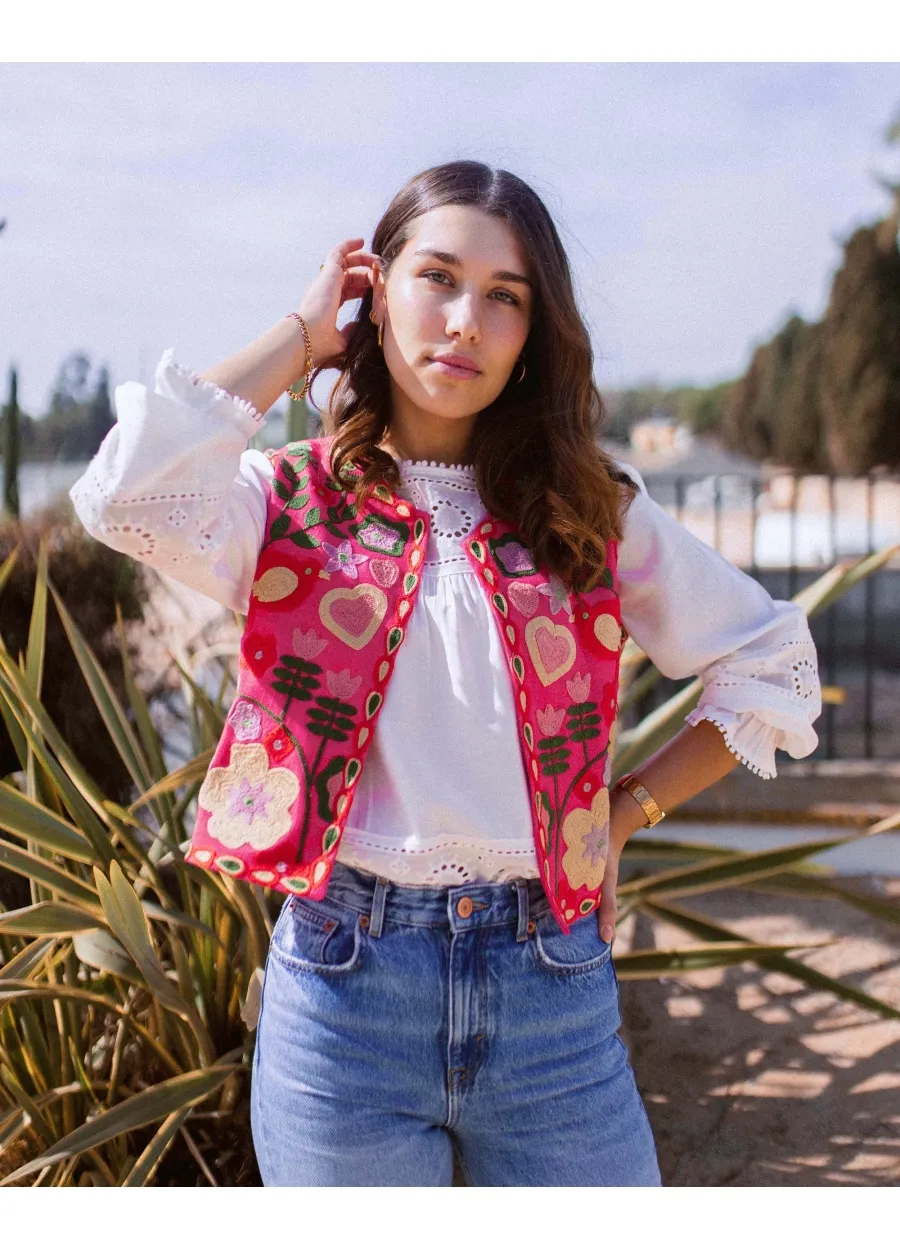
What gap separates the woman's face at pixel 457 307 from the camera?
4.45 ft

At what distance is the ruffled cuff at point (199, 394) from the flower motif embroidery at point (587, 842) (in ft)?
1.93

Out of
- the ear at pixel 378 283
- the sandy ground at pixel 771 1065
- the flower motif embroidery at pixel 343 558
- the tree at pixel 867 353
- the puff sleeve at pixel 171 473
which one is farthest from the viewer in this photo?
the tree at pixel 867 353

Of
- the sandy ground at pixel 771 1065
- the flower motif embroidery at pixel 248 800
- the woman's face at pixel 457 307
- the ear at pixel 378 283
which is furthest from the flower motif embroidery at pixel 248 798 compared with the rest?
the sandy ground at pixel 771 1065

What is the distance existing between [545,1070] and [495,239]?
965 mm

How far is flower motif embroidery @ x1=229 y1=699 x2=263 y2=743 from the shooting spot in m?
1.32

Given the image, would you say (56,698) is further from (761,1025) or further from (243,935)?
(761,1025)

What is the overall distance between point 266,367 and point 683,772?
781 mm

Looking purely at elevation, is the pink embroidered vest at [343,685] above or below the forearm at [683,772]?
above

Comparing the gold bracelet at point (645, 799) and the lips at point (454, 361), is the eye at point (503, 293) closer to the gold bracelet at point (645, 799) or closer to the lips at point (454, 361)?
the lips at point (454, 361)

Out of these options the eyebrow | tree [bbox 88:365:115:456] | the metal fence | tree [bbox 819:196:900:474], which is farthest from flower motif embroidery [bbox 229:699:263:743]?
tree [bbox 819:196:900:474]

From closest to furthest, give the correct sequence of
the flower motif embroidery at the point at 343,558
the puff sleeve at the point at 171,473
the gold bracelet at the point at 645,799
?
the puff sleeve at the point at 171,473 → the flower motif embroidery at the point at 343,558 → the gold bracelet at the point at 645,799

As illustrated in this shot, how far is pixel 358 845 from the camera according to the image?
127 cm

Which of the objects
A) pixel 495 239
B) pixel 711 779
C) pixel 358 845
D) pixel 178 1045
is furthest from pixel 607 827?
pixel 178 1045

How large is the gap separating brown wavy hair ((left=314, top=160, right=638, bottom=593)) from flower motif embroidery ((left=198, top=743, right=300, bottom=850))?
0.33 metres
